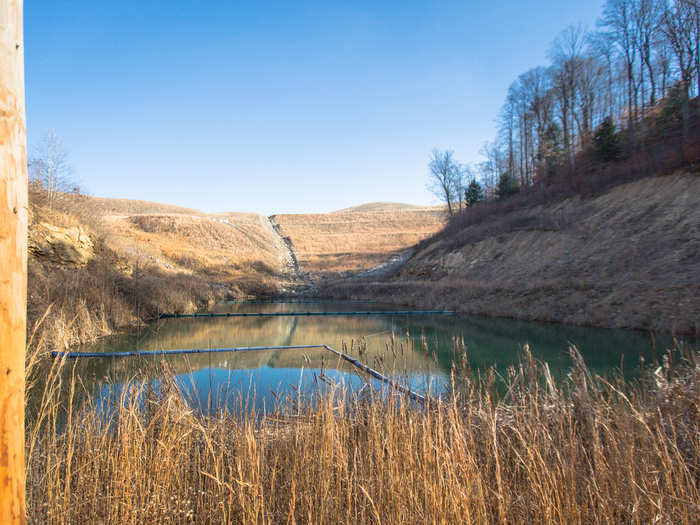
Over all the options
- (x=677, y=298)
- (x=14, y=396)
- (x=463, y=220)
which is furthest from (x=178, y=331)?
(x=463, y=220)

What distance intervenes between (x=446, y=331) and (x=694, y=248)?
341 inches

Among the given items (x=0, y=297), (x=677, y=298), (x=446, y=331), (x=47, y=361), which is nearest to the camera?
(x=0, y=297)

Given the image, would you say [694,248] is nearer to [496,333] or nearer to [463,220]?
[496,333]

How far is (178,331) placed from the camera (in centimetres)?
1437

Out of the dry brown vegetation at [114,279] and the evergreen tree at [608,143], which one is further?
the evergreen tree at [608,143]

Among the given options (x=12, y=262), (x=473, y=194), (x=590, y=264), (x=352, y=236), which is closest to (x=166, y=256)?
(x=473, y=194)

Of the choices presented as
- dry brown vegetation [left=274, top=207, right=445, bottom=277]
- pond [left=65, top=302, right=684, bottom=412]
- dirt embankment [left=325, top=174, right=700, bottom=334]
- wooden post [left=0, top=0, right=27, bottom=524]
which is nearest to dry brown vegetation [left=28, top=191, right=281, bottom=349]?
pond [left=65, top=302, right=684, bottom=412]

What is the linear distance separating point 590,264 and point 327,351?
42.4 feet

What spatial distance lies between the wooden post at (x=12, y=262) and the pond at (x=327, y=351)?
229cm

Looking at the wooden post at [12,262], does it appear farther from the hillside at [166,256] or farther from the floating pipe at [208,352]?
the floating pipe at [208,352]

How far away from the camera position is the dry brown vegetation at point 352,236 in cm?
4831

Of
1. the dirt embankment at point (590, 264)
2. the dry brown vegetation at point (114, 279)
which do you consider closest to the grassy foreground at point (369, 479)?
the dry brown vegetation at point (114, 279)

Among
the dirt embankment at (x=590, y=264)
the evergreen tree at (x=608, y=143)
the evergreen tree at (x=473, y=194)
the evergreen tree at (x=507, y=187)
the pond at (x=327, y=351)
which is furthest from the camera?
the evergreen tree at (x=473, y=194)

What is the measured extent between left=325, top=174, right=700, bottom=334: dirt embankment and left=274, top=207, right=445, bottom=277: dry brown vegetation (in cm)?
2055
